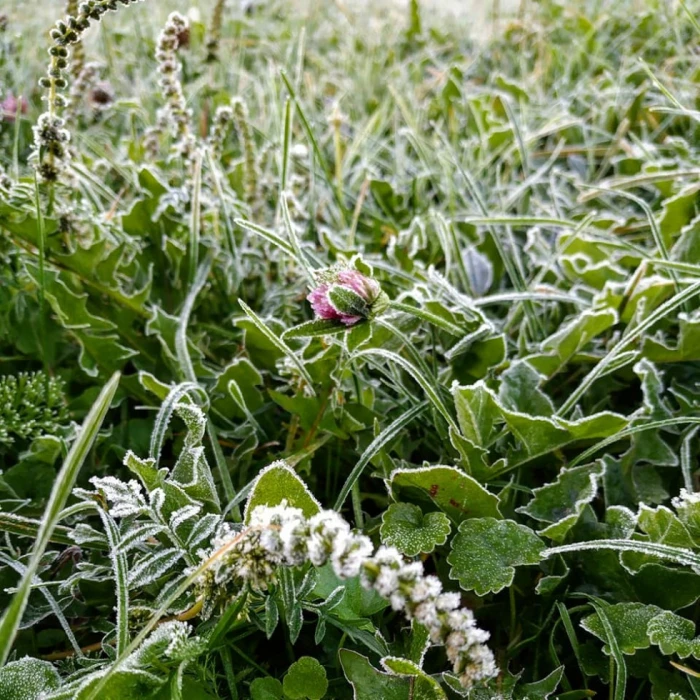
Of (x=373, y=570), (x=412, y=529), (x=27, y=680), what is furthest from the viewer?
(x=412, y=529)

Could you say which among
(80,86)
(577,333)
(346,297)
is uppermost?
(80,86)

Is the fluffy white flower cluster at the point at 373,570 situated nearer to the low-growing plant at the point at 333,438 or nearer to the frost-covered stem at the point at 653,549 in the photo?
the low-growing plant at the point at 333,438

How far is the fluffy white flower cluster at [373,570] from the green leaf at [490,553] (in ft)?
0.59

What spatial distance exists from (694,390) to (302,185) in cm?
104

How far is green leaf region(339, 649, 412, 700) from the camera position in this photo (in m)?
0.75

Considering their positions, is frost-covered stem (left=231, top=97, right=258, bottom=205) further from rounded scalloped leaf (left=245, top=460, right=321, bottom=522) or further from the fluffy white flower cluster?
the fluffy white flower cluster

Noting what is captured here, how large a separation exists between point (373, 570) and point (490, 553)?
30cm

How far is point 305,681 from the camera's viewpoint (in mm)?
749

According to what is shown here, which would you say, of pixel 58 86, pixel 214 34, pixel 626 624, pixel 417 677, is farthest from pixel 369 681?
pixel 214 34

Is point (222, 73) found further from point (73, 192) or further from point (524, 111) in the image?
point (73, 192)

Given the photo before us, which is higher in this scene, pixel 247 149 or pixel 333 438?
pixel 247 149

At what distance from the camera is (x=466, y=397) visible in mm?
912

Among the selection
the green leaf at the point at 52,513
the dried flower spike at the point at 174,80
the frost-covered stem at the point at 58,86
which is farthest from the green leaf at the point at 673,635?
the dried flower spike at the point at 174,80

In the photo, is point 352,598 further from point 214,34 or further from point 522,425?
point 214,34
